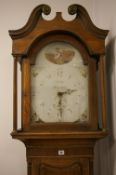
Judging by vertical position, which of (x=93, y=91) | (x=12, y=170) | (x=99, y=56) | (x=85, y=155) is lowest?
(x=12, y=170)

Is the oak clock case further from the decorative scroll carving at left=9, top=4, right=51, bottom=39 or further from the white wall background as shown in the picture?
the white wall background

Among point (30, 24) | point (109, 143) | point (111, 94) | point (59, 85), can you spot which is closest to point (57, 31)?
point (30, 24)

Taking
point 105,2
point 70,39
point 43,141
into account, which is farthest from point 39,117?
point 105,2

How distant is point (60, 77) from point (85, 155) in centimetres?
43

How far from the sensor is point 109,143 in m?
1.63

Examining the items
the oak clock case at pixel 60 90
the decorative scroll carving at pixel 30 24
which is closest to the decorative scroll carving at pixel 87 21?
the oak clock case at pixel 60 90

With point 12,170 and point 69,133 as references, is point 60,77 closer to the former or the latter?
point 69,133

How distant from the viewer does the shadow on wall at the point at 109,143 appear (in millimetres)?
1578

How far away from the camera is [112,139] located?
158 cm

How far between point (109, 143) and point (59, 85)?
0.48 m

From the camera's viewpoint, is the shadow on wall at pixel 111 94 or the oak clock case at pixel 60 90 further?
the shadow on wall at pixel 111 94

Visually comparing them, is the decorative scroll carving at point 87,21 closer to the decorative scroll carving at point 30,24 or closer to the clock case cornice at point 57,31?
the clock case cornice at point 57,31

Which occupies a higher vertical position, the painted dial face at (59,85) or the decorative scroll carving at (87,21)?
the decorative scroll carving at (87,21)

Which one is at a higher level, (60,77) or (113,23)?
(113,23)
